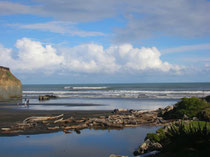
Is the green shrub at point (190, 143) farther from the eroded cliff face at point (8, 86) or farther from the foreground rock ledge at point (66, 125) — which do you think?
the eroded cliff face at point (8, 86)

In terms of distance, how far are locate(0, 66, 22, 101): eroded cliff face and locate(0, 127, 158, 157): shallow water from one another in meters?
42.5

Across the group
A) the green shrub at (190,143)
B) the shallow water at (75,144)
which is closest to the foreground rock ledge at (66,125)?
the shallow water at (75,144)

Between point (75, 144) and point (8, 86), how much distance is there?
47.4 m

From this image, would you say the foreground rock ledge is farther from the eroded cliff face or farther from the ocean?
the eroded cliff face

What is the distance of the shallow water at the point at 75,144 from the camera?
1198 cm

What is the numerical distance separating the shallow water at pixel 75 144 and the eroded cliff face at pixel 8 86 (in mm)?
42488

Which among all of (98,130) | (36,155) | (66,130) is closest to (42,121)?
(66,130)

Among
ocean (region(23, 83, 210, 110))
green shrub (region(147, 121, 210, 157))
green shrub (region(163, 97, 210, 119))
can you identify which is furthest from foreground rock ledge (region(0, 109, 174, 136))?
ocean (region(23, 83, 210, 110))

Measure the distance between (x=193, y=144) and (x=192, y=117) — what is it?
12921 mm

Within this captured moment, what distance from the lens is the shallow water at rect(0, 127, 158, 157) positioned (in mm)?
11977

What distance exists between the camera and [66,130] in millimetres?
17500

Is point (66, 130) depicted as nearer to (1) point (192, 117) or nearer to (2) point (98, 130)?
(2) point (98, 130)

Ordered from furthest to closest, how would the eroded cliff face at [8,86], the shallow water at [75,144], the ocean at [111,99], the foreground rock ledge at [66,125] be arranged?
1. the eroded cliff face at [8,86]
2. the ocean at [111,99]
3. the foreground rock ledge at [66,125]
4. the shallow water at [75,144]

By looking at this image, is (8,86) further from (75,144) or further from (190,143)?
(190,143)
